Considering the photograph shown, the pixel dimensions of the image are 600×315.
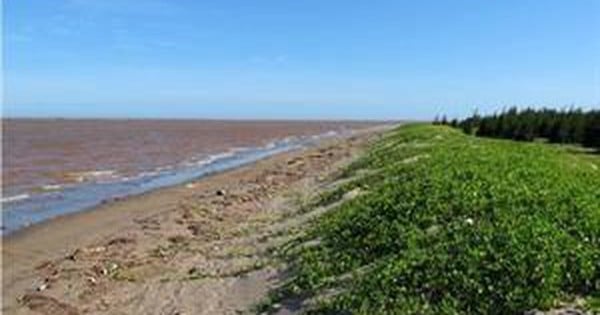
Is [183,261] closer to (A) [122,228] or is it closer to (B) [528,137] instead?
(A) [122,228]

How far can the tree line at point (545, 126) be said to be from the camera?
3733 centimetres

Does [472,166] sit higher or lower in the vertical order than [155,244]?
higher

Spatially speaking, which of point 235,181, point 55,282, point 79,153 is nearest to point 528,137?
point 235,181

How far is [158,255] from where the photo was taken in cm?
1475

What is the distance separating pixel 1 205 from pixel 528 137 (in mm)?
28781

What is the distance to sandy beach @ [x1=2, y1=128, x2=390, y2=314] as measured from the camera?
1109 centimetres

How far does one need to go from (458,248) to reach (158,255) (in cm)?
686

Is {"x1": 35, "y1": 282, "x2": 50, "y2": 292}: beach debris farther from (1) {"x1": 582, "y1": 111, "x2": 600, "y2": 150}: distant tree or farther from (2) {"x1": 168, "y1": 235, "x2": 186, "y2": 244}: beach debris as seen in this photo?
(1) {"x1": 582, "y1": 111, "x2": 600, "y2": 150}: distant tree

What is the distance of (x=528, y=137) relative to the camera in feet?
146

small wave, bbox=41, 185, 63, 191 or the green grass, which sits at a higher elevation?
the green grass

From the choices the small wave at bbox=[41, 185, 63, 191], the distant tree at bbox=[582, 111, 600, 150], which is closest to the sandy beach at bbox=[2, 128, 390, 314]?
the small wave at bbox=[41, 185, 63, 191]

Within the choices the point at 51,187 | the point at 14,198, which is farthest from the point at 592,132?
the point at 14,198

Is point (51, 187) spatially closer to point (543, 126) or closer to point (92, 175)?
point (92, 175)

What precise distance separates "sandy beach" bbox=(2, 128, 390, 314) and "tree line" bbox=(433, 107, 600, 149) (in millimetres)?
17167
